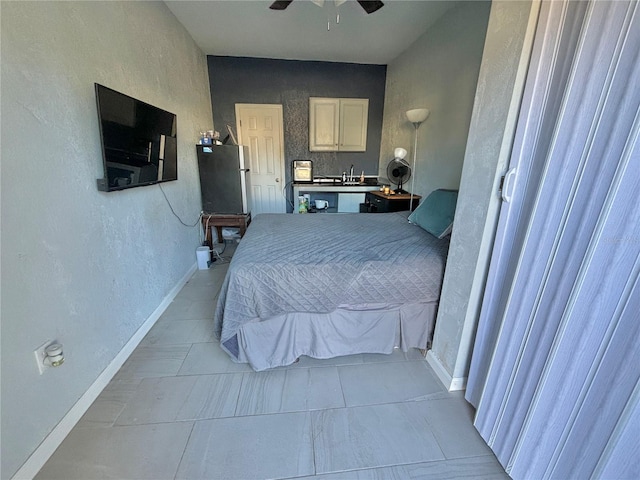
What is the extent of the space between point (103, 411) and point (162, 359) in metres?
0.39

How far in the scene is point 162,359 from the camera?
175 centimetres

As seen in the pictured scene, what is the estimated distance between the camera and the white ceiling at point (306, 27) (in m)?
2.62

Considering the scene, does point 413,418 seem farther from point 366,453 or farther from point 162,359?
point 162,359

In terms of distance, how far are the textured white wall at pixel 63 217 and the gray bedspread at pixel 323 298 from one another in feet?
2.27

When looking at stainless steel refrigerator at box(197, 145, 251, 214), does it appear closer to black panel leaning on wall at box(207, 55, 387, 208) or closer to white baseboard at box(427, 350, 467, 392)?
black panel leaning on wall at box(207, 55, 387, 208)

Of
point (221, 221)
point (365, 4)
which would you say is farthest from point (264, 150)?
point (365, 4)

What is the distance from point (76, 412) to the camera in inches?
52.3

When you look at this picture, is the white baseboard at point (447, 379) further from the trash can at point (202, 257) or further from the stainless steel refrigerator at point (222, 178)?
the stainless steel refrigerator at point (222, 178)

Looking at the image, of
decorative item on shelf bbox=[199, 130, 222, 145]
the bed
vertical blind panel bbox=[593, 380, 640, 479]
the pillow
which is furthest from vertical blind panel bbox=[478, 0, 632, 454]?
decorative item on shelf bbox=[199, 130, 222, 145]

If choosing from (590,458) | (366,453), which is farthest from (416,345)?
(590,458)

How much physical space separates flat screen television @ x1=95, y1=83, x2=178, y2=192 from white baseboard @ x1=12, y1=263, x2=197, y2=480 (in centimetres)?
103

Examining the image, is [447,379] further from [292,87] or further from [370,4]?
[292,87]

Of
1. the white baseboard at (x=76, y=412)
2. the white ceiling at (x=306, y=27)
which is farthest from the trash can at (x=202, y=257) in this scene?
the white ceiling at (x=306, y=27)

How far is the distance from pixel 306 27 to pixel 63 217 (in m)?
3.12
